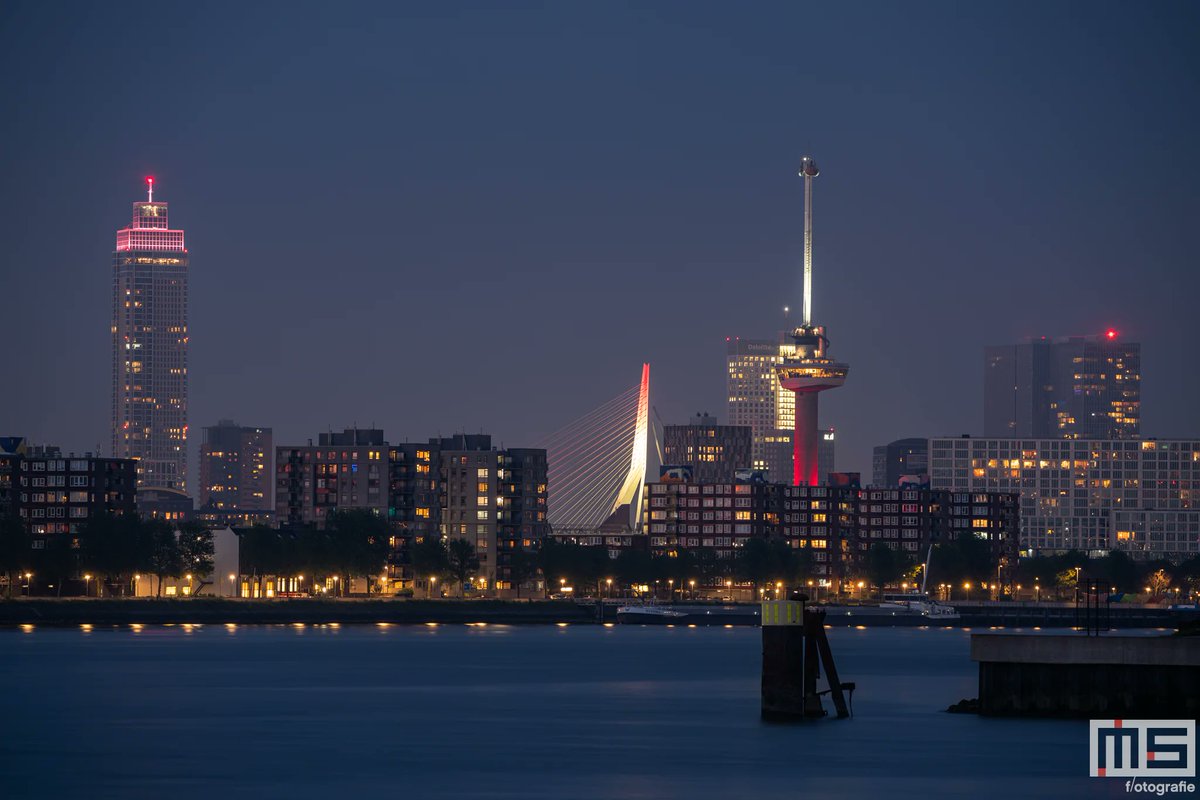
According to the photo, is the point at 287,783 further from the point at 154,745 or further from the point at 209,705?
the point at 209,705

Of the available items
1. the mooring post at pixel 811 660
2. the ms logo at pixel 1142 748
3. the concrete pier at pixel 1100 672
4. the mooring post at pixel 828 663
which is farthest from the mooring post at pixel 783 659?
the ms logo at pixel 1142 748

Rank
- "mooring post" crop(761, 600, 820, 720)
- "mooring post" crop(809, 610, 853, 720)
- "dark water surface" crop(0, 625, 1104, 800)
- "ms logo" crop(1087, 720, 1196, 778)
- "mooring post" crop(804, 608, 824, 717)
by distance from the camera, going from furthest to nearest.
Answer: "mooring post" crop(809, 610, 853, 720) → "mooring post" crop(804, 608, 824, 717) → "mooring post" crop(761, 600, 820, 720) → "dark water surface" crop(0, 625, 1104, 800) → "ms logo" crop(1087, 720, 1196, 778)

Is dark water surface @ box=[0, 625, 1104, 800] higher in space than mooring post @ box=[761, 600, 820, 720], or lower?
lower

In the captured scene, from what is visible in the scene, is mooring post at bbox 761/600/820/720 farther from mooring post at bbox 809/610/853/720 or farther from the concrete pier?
the concrete pier

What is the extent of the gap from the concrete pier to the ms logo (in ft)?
2.96

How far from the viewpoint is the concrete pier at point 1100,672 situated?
70.5 metres

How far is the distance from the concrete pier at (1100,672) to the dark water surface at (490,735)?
1084 millimetres

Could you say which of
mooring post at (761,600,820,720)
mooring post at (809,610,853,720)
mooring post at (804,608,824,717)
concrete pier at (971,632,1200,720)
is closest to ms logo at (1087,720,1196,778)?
concrete pier at (971,632,1200,720)

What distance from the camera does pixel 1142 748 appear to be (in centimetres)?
6650

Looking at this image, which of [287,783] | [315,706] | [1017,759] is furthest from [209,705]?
[1017,759]

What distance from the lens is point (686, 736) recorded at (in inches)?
3305

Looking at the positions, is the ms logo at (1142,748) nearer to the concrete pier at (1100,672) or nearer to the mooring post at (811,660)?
the concrete pier at (1100,672)

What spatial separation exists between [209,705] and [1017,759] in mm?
41861

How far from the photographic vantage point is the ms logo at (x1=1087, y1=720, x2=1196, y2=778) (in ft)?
211
